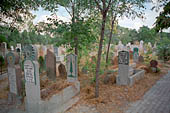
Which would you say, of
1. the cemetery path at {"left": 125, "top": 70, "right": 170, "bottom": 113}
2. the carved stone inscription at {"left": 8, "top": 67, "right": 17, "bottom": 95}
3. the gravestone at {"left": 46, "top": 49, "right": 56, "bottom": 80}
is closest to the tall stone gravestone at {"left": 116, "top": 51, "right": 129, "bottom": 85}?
the cemetery path at {"left": 125, "top": 70, "right": 170, "bottom": 113}

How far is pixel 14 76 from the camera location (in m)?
5.23

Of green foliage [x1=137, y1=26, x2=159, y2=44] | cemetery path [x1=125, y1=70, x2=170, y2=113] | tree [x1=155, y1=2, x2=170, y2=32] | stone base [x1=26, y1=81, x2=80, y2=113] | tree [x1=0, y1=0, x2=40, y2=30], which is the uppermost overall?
green foliage [x1=137, y1=26, x2=159, y2=44]

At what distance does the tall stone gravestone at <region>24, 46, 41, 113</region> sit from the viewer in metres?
Result: 3.96

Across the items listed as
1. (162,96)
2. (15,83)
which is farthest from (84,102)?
(162,96)

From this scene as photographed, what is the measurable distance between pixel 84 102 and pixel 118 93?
1.62 m

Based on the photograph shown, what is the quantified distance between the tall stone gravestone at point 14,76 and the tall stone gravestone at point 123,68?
4.55 m

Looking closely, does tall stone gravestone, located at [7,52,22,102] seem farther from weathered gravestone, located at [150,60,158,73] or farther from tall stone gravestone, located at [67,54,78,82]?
weathered gravestone, located at [150,60,158,73]

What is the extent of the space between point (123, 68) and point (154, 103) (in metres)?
2.24

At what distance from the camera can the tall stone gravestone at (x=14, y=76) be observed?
202 inches

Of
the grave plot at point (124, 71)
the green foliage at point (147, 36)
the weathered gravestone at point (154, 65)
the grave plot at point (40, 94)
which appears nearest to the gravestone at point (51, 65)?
the grave plot at point (40, 94)

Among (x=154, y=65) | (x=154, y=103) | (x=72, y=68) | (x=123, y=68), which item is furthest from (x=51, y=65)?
(x=154, y=65)

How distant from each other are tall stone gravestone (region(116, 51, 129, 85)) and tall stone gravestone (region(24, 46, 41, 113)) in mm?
4150

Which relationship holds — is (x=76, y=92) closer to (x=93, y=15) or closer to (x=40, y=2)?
(x=93, y=15)

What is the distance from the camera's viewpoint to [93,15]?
6.39 m
